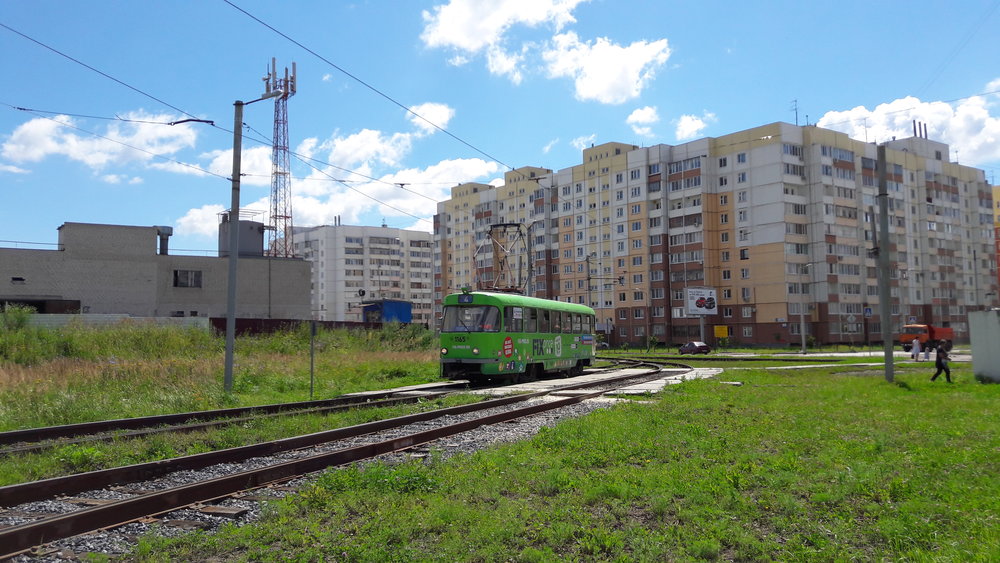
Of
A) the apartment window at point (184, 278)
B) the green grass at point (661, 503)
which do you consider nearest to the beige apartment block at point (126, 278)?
the apartment window at point (184, 278)

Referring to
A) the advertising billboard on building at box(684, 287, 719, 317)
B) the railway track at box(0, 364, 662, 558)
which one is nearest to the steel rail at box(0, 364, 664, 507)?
the railway track at box(0, 364, 662, 558)

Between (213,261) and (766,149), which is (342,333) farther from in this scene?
(766,149)

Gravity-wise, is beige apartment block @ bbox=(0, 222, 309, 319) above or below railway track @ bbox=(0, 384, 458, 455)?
above

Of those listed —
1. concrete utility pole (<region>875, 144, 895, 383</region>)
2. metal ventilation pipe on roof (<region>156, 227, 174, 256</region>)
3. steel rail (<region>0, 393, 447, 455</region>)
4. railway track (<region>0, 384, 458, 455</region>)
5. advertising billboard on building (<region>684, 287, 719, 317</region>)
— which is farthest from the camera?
advertising billboard on building (<region>684, 287, 719, 317</region>)

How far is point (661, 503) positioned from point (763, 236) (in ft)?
274

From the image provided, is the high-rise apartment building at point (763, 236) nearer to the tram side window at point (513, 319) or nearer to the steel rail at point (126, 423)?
the tram side window at point (513, 319)

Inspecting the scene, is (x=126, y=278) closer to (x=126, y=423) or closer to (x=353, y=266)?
(x=126, y=423)

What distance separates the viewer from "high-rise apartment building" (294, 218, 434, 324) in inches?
5955

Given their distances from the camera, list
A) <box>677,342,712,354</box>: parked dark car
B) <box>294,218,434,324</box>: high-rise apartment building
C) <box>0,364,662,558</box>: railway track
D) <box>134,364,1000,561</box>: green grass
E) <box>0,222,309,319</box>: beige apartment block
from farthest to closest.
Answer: <box>294,218,434,324</box>: high-rise apartment building → <box>677,342,712,354</box>: parked dark car → <box>0,222,309,319</box>: beige apartment block → <box>0,364,662,558</box>: railway track → <box>134,364,1000,561</box>: green grass

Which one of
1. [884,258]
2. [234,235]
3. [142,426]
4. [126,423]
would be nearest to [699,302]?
[884,258]

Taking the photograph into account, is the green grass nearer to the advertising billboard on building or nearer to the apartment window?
the apartment window

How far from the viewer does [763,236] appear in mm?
84438

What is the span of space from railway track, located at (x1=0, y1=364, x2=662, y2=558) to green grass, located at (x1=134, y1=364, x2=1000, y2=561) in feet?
2.62

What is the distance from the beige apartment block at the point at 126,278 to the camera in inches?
2208
